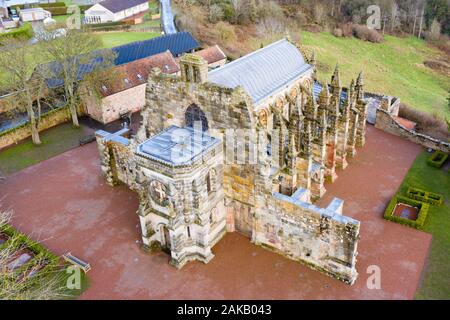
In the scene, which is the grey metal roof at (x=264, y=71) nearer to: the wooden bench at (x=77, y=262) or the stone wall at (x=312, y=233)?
the stone wall at (x=312, y=233)

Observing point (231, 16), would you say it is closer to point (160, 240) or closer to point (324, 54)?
point (324, 54)

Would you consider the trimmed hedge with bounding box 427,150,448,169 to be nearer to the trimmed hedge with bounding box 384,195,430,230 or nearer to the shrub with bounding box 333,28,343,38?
the trimmed hedge with bounding box 384,195,430,230

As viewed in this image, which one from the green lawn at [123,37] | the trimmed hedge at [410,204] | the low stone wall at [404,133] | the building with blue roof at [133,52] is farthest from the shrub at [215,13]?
the trimmed hedge at [410,204]

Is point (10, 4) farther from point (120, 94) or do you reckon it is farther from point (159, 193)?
point (159, 193)

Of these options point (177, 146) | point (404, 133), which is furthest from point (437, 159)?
point (177, 146)

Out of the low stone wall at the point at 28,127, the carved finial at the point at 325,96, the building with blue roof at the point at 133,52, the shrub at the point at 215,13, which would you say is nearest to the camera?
the carved finial at the point at 325,96
